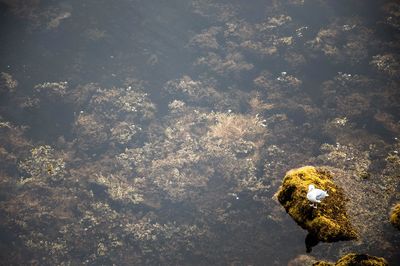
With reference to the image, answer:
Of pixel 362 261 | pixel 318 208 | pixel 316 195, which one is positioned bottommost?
pixel 362 261

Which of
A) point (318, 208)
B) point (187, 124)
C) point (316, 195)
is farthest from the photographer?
point (187, 124)

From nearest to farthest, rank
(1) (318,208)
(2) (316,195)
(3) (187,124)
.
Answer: (2) (316,195), (1) (318,208), (3) (187,124)

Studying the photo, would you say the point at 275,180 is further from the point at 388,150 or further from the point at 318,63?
the point at 318,63

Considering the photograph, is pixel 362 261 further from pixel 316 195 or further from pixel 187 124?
pixel 187 124

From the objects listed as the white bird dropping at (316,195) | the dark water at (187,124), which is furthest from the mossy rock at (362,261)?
the dark water at (187,124)

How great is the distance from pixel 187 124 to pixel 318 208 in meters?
9.58

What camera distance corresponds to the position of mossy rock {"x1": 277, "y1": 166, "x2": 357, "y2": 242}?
10.6 ft

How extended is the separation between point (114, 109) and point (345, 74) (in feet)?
31.6

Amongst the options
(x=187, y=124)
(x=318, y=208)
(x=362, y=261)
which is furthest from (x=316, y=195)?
(x=187, y=124)

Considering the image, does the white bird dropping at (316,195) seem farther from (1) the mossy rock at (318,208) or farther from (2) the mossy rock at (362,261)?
(2) the mossy rock at (362,261)

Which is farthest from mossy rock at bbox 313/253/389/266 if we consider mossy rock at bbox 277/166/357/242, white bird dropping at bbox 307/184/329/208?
white bird dropping at bbox 307/184/329/208

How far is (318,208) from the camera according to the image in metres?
3.33

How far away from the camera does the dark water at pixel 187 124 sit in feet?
32.1

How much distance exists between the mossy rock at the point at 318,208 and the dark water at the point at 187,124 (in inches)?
217
